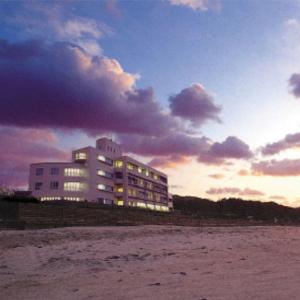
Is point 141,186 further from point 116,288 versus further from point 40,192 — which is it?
point 116,288

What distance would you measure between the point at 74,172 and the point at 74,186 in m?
2.82

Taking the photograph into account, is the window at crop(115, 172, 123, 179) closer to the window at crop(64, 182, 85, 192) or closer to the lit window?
the lit window

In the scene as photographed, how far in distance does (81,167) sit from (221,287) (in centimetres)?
7906

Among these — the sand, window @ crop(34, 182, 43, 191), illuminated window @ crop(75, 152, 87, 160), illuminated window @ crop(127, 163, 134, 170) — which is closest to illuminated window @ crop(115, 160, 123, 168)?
illuminated window @ crop(127, 163, 134, 170)

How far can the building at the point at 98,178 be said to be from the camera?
8300 cm

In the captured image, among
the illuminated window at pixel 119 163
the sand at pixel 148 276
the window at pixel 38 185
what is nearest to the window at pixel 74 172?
the window at pixel 38 185

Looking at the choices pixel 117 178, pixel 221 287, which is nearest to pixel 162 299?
pixel 221 287

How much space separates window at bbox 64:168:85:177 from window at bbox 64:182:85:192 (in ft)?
5.49

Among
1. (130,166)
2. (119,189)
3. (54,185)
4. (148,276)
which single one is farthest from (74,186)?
(148,276)

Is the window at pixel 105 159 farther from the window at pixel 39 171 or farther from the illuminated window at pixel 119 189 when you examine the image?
the window at pixel 39 171

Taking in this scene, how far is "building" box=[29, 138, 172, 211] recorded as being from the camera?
83.0m

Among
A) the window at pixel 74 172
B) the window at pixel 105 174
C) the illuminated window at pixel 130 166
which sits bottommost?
the window at pixel 74 172

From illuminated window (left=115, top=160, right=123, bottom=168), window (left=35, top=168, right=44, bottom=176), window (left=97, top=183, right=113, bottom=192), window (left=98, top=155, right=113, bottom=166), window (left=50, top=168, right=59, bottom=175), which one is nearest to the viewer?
window (left=50, top=168, right=59, bottom=175)

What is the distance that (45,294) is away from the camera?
8.36 metres
